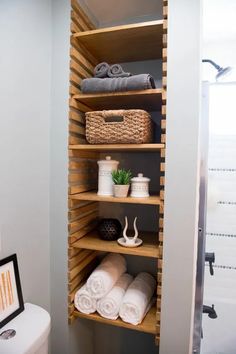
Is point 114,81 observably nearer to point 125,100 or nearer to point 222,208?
point 125,100

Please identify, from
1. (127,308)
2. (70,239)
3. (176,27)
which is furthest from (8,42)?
(127,308)

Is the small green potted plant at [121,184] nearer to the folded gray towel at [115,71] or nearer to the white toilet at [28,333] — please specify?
the folded gray towel at [115,71]

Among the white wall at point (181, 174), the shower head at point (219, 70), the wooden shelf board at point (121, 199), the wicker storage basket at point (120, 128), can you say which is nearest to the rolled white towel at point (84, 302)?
the white wall at point (181, 174)

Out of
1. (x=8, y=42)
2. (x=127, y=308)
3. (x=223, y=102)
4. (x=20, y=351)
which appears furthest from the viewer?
(x=223, y=102)

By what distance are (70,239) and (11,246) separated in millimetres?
317

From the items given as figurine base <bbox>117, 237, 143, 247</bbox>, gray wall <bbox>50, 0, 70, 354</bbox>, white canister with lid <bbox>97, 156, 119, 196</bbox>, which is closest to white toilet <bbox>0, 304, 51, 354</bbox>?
gray wall <bbox>50, 0, 70, 354</bbox>

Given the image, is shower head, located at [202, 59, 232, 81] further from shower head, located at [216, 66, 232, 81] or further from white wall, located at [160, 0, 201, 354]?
white wall, located at [160, 0, 201, 354]

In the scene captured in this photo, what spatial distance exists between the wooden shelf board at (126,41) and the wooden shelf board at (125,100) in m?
0.31

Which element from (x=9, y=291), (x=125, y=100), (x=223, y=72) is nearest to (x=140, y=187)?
(x=125, y=100)

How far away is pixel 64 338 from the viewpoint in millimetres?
1241

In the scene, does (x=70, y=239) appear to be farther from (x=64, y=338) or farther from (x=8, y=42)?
(x=8, y=42)

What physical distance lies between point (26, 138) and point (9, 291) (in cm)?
66

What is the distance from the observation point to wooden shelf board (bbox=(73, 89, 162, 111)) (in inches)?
45.0

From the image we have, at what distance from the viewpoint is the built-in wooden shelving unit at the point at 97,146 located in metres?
1.12
